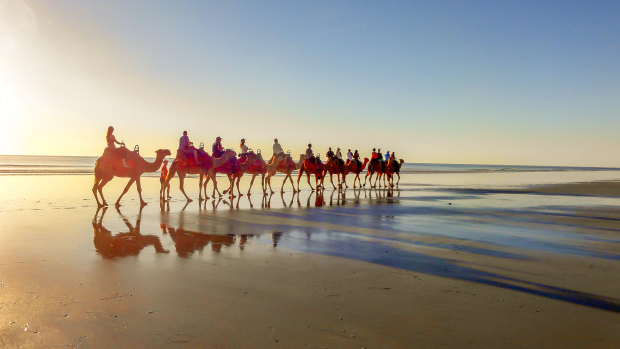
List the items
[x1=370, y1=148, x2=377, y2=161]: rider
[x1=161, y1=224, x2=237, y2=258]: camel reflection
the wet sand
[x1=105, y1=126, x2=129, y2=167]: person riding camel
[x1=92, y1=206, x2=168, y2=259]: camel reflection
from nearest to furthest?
the wet sand
[x1=92, y1=206, x2=168, y2=259]: camel reflection
[x1=161, y1=224, x2=237, y2=258]: camel reflection
[x1=105, y1=126, x2=129, y2=167]: person riding camel
[x1=370, y1=148, x2=377, y2=161]: rider

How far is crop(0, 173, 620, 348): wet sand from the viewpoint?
12.2ft

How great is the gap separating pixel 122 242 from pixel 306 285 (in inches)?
179

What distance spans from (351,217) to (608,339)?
8.84 m

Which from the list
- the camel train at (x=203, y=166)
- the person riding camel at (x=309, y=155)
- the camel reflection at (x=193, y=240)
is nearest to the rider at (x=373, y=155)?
the camel train at (x=203, y=166)

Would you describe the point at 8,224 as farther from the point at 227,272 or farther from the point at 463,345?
the point at 463,345

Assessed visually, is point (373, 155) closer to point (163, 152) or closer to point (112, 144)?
point (163, 152)

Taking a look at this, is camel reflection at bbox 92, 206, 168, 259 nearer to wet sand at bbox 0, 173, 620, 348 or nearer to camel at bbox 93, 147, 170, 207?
wet sand at bbox 0, 173, 620, 348

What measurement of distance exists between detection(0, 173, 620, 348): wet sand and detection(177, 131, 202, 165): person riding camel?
283 inches

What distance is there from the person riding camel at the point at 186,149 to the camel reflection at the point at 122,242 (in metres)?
7.75

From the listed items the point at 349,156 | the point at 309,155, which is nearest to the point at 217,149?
the point at 309,155

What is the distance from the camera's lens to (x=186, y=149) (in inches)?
695

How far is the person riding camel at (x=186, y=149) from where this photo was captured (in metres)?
17.5

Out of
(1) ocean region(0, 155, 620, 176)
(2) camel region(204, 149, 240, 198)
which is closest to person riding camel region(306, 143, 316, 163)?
(2) camel region(204, 149, 240, 198)

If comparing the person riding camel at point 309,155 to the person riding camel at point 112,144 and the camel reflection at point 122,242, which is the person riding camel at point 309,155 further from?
the camel reflection at point 122,242
